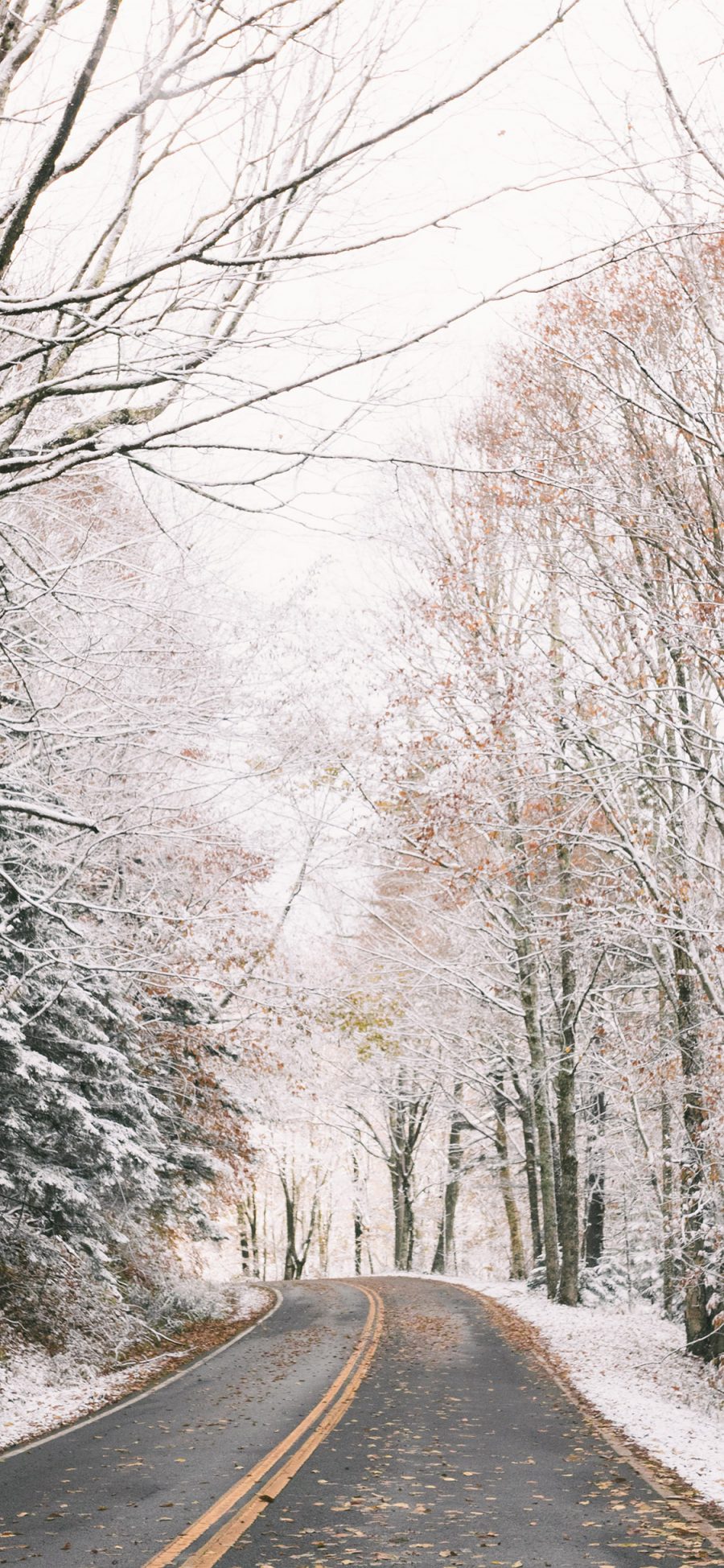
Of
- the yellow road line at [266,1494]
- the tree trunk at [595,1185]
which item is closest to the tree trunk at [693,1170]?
the yellow road line at [266,1494]

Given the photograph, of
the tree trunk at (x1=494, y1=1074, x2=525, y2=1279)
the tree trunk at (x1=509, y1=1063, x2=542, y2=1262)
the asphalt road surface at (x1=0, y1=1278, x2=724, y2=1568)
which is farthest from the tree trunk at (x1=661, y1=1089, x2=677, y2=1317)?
the tree trunk at (x1=494, y1=1074, x2=525, y2=1279)

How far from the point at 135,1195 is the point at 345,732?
273 inches

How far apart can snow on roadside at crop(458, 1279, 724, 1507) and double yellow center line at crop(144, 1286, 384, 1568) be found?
240 centimetres

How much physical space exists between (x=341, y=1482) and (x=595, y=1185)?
2072cm

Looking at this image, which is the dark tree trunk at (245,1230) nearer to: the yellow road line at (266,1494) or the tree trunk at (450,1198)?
the tree trunk at (450,1198)

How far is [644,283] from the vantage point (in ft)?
33.8

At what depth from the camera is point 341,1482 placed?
732 centimetres

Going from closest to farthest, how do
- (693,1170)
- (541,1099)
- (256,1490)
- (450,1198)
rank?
1. (256,1490)
2. (693,1170)
3. (541,1099)
4. (450,1198)

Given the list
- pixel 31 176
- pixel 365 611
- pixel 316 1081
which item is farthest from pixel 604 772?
pixel 316 1081

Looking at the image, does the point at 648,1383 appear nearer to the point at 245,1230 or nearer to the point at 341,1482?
the point at 341,1482

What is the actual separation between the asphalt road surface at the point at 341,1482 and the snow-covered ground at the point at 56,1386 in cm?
45

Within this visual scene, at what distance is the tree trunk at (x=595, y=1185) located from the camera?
84.2 feet

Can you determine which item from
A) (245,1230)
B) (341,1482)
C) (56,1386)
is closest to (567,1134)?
(56,1386)

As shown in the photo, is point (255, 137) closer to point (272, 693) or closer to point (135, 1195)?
point (272, 693)
